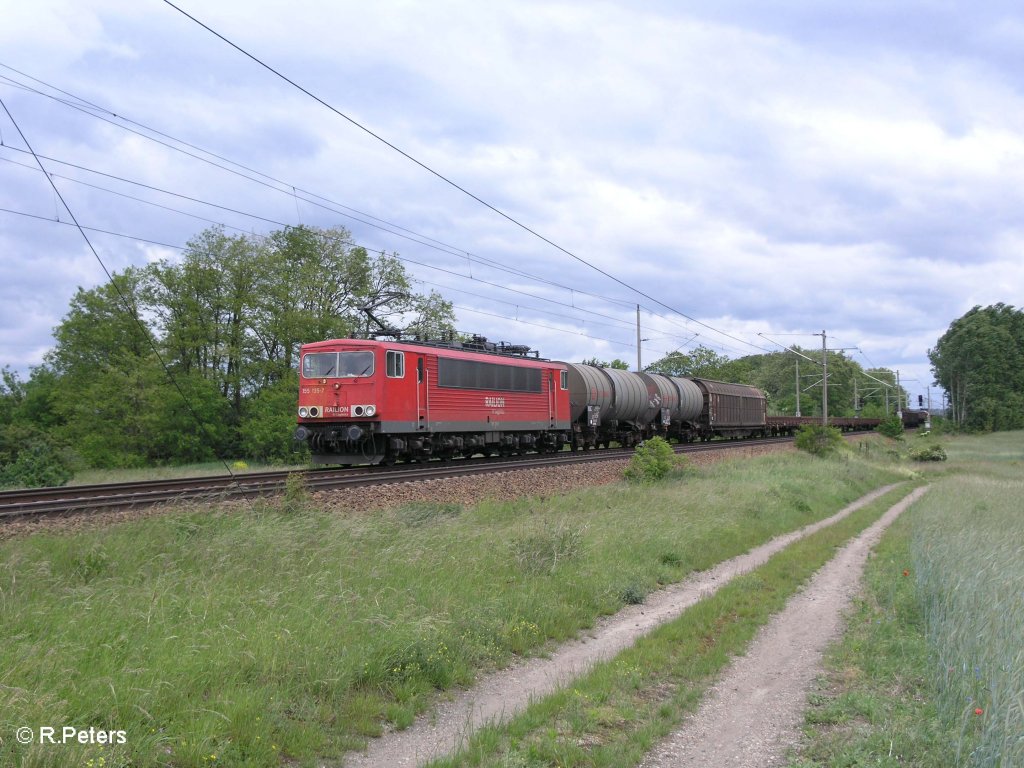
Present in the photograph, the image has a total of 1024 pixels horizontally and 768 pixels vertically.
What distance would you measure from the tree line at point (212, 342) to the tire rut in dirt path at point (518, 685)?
27.3 metres

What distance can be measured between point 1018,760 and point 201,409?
127 feet

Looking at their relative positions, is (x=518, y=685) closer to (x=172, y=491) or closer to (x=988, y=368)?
(x=172, y=491)

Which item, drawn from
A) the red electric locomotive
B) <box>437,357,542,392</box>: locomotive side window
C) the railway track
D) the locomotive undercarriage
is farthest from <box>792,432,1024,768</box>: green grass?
<box>437,357,542,392</box>: locomotive side window

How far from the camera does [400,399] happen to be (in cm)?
2056

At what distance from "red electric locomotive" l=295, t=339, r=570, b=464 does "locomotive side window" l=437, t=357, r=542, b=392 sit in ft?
0.10

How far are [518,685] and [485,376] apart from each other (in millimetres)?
17265

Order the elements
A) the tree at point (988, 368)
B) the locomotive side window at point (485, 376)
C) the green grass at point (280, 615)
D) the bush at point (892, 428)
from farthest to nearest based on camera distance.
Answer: the tree at point (988, 368) < the bush at point (892, 428) < the locomotive side window at point (485, 376) < the green grass at point (280, 615)

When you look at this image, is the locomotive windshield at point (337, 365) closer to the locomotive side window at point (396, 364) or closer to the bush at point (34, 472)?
the locomotive side window at point (396, 364)

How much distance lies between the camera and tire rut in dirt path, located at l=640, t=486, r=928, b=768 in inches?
227

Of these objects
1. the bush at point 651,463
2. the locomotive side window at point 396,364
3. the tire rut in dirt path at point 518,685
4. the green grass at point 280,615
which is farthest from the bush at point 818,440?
the tire rut in dirt path at point 518,685
